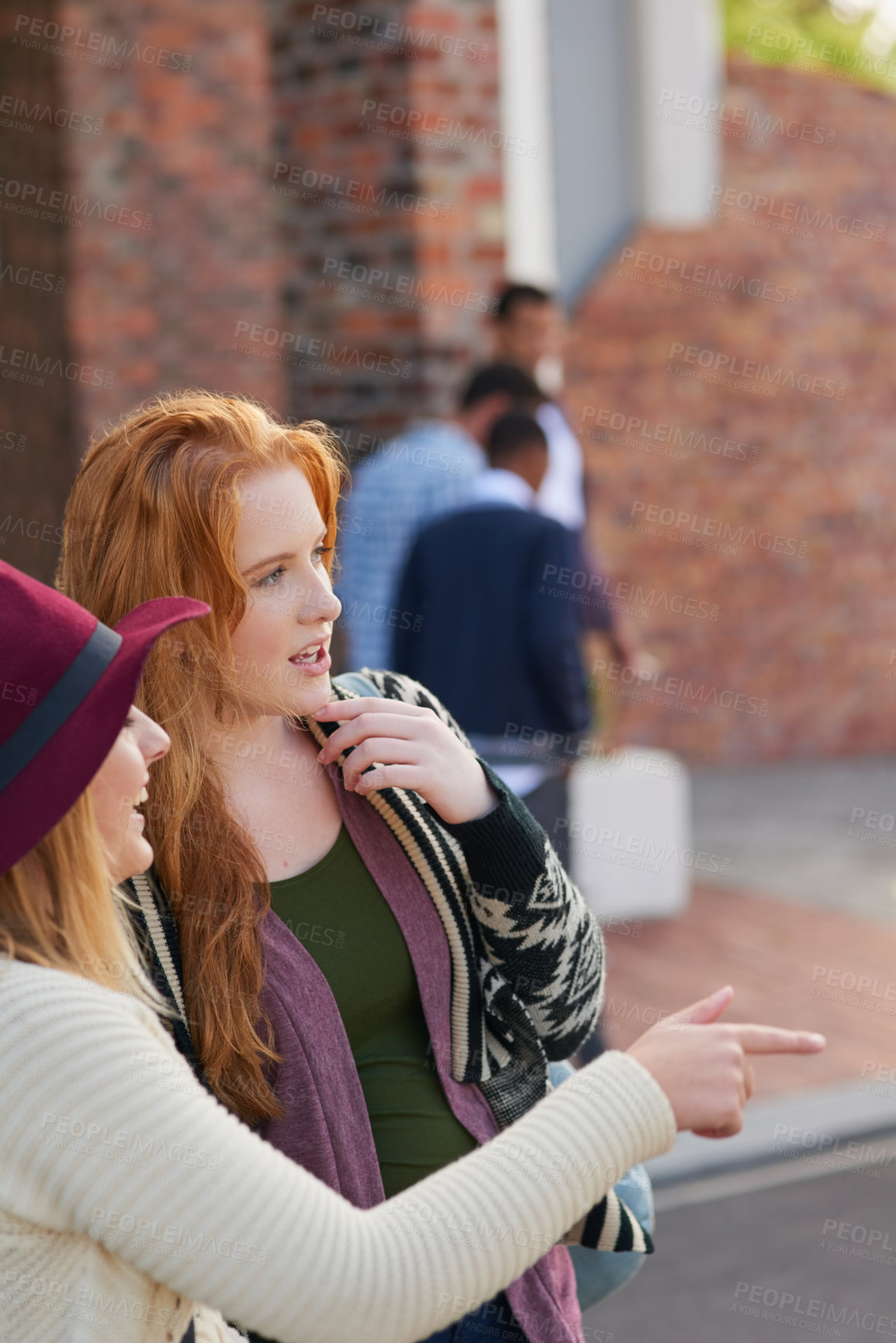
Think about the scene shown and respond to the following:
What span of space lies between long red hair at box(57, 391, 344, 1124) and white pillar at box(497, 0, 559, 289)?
4.06m

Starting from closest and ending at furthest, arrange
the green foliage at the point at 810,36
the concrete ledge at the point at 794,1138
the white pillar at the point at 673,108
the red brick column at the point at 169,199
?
the concrete ledge at the point at 794,1138, the white pillar at the point at 673,108, the red brick column at the point at 169,199, the green foliage at the point at 810,36

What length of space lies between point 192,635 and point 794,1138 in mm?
3231

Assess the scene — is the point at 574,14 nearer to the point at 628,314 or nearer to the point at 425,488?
the point at 628,314

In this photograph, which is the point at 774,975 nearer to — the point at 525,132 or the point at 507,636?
the point at 507,636

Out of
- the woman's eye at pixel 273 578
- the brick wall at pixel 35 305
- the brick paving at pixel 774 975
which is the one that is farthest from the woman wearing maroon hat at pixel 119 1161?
the brick wall at pixel 35 305

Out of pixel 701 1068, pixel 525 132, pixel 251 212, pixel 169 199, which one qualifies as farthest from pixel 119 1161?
pixel 251 212

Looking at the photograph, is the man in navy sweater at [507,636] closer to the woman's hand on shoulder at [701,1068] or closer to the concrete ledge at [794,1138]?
the concrete ledge at [794,1138]

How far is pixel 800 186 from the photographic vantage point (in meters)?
9.73

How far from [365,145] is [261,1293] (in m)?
4.72

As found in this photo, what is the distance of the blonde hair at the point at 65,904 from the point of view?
Answer: 1186 millimetres

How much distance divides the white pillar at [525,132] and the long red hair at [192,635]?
13.3 feet

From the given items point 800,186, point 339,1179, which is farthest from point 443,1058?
point 800,186

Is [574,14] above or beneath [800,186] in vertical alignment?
above

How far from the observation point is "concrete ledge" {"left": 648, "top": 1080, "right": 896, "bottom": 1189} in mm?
4125
